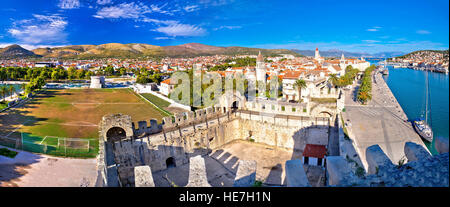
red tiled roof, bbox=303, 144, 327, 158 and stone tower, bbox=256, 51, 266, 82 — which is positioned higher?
stone tower, bbox=256, 51, 266, 82

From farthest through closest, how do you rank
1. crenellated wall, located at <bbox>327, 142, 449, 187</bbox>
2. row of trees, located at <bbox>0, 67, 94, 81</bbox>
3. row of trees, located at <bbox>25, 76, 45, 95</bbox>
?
row of trees, located at <bbox>0, 67, 94, 81</bbox> < row of trees, located at <bbox>25, 76, 45, 95</bbox> < crenellated wall, located at <bbox>327, 142, 449, 187</bbox>

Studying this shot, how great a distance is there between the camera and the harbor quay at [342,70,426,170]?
16.7m

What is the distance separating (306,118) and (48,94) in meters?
50.5

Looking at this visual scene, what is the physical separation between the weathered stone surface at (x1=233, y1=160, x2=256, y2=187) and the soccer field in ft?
59.7

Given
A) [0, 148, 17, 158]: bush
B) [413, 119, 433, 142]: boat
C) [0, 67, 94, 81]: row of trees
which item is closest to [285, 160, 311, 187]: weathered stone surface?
[0, 148, 17, 158]: bush

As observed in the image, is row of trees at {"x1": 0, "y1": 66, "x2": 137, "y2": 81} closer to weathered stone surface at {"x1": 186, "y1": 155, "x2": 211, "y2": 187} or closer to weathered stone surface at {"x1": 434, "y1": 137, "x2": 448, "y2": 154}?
weathered stone surface at {"x1": 186, "y1": 155, "x2": 211, "y2": 187}

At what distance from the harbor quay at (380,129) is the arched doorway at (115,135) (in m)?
13.0

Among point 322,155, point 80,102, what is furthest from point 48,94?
point 322,155

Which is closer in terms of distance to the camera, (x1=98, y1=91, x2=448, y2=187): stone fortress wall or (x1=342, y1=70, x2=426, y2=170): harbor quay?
(x1=98, y1=91, x2=448, y2=187): stone fortress wall

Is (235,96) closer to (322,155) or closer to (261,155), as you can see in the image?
(261,155)

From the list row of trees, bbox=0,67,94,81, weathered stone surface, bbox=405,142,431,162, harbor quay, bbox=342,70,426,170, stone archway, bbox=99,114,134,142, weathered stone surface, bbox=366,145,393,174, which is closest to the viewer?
weathered stone surface, bbox=405,142,431,162

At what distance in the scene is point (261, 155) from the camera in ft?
53.7

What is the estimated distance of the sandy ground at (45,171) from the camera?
12.9 meters

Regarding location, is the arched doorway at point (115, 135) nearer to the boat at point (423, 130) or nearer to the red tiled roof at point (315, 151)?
the red tiled roof at point (315, 151)
